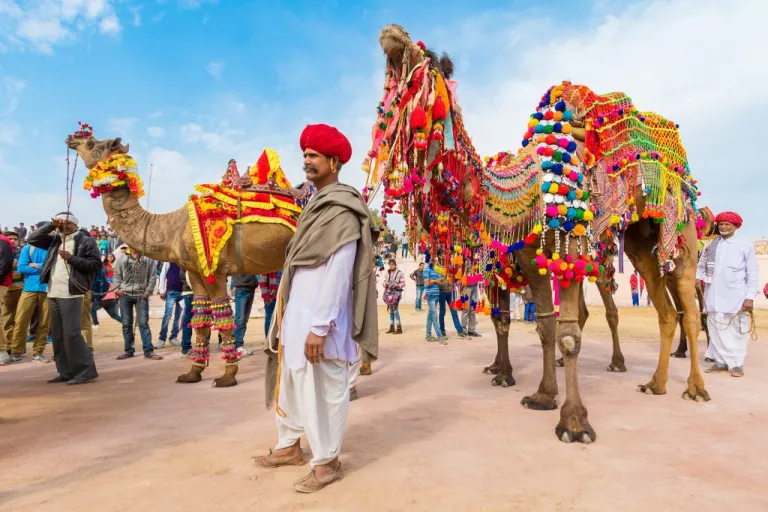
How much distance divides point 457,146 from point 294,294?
1858mm

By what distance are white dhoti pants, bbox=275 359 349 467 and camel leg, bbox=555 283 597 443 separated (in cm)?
182

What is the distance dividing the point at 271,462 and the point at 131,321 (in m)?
5.94

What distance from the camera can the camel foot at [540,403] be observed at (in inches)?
176

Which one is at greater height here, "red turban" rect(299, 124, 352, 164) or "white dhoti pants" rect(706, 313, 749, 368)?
"red turban" rect(299, 124, 352, 164)

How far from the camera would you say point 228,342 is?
18.7 ft

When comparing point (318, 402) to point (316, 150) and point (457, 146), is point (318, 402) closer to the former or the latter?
point (316, 150)

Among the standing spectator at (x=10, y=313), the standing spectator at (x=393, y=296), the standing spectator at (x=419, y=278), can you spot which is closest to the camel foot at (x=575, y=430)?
the standing spectator at (x=393, y=296)

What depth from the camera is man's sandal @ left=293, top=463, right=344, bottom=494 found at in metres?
2.72

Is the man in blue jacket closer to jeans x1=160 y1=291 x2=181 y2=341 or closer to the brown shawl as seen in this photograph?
jeans x1=160 y1=291 x2=181 y2=341

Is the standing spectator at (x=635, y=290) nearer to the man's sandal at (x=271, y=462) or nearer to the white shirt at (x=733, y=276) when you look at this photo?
the white shirt at (x=733, y=276)

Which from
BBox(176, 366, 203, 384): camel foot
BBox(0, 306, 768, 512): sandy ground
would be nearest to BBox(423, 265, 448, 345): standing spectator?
BBox(0, 306, 768, 512): sandy ground

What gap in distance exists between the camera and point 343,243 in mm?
2828

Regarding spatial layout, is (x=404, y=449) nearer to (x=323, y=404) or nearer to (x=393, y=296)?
(x=323, y=404)

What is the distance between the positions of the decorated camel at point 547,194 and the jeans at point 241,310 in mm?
4343
